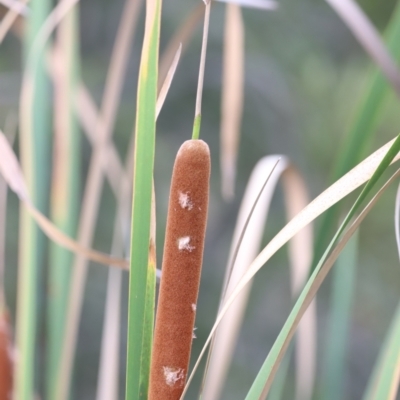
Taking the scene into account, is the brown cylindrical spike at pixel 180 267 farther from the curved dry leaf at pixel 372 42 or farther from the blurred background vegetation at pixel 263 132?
the blurred background vegetation at pixel 263 132

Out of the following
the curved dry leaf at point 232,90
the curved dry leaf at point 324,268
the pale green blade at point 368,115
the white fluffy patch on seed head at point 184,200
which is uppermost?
the curved dry leaf at point 232,90

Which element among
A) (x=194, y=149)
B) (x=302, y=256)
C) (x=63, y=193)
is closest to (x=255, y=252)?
(x=302, y=256)

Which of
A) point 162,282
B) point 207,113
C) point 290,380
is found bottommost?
point 290,380

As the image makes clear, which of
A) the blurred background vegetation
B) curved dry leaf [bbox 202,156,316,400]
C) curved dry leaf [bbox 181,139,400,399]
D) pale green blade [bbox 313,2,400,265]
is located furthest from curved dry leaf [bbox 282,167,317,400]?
the blurred background vegetation

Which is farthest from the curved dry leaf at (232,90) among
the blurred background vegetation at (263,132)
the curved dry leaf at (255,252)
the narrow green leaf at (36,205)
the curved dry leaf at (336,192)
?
the blurred background vegetation at (263,132)

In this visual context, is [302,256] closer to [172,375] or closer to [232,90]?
[232,90]

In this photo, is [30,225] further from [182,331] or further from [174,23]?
[174,23]

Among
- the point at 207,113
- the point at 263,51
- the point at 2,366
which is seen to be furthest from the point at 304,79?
the point at 2,366

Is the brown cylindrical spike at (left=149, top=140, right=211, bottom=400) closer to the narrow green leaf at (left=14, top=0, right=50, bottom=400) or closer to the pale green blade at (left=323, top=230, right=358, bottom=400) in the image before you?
the narrow green leaf at (left=14, top=0, right=50, bottom=400)
